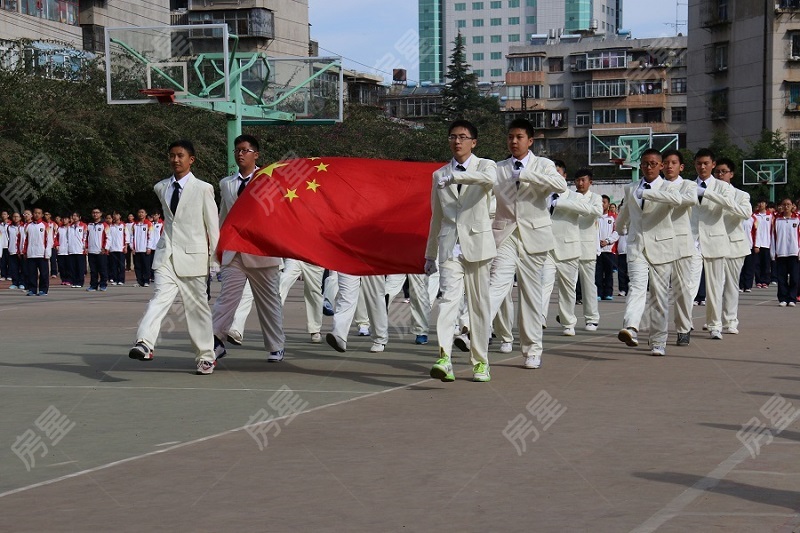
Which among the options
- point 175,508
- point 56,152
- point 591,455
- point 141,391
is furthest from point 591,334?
point 56,152

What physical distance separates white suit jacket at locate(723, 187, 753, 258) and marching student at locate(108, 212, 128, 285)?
20207mm

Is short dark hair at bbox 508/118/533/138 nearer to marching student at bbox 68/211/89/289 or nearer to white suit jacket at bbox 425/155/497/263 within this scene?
white suit jacket at bbox 425/155/497/263

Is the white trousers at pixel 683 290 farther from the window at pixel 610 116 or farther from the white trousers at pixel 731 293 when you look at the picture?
the window at pixel 610 116

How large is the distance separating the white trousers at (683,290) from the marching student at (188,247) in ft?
17.3

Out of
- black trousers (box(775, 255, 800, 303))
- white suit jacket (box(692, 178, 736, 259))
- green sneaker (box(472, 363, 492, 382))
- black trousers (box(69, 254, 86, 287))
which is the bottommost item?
black trousers (box(69, 254, 86, 287))

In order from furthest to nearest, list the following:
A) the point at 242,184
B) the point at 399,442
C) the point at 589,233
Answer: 1. the point at 589,233
2. the point at 242,184
3. the point at 399,442

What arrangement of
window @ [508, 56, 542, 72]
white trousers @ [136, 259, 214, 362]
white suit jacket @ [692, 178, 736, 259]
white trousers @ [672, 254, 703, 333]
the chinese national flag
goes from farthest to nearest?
window @ [508, 56, 542, 72]
white suit jacket @ [692, 178, 736, 259]
white trousers @ [672, 254, 703, 333]
the chinese national flag
white trousers @ [136, 259, 214, 362]

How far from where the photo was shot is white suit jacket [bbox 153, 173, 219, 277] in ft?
37.7

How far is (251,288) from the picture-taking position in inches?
497

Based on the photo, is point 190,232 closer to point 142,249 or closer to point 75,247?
point 75,247

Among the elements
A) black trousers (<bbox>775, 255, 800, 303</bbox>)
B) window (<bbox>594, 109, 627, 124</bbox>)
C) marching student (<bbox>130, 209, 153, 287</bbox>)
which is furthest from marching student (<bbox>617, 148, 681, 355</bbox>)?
window (<bbox>594, 109, 627, 124</bbox>)

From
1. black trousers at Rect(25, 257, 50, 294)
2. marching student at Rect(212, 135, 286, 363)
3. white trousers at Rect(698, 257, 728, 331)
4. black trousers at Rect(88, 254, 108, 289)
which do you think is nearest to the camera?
marching student at Rect(212, 135, 286, 363)

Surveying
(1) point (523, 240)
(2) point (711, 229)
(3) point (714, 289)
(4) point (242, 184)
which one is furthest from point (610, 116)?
(1) point (523, 240)

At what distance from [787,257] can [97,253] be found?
17.0 metres
